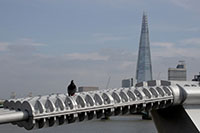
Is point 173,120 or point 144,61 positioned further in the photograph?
point 144,61

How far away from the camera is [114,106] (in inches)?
957

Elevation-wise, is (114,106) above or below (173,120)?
above

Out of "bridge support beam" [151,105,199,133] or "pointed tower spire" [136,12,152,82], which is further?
"pointed tower spire" [136,12,152,82]

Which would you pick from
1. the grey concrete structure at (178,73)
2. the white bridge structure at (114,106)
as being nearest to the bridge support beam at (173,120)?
the white bridge structure at (114,106)

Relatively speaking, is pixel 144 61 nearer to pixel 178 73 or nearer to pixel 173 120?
pixel 178 73

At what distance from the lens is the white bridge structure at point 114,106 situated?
19547 millimetres

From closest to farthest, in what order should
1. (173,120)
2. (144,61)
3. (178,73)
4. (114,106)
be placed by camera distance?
(114,106), (173,120), (178,73), (144,61)

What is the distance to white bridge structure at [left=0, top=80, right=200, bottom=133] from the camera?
1955cm

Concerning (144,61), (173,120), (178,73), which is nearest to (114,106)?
(173,120)

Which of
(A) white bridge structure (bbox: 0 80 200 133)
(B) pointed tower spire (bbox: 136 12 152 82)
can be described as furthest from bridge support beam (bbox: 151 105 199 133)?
(B) pointed tower spire (bbox: 136 12 152 82)

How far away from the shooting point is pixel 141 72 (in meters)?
137

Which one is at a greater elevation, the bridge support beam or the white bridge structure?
the white bridge structure

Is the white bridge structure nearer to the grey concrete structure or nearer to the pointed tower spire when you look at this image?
the grey concrete structure

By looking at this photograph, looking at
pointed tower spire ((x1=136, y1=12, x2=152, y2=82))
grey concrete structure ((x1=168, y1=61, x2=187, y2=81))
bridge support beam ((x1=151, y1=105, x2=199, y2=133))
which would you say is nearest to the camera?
bridge support beam ((x1=151, y1=105, x2=199, y2=133))
